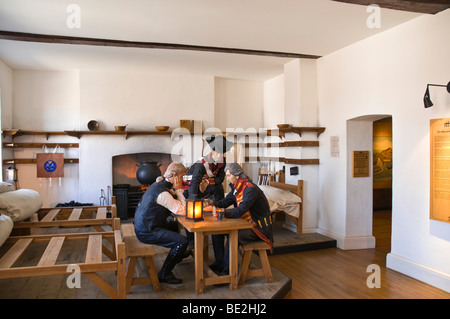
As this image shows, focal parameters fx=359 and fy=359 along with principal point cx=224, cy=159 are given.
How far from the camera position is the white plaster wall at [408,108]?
13.4 ft

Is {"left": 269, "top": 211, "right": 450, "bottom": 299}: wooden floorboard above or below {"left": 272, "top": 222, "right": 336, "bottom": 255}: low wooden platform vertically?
below

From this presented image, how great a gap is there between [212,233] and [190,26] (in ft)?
8.97

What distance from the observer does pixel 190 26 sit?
4.67 metres

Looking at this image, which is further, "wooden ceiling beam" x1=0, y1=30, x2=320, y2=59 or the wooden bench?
"wooden ceiling beam" x1=0, y1=30, x2=320, y2=59

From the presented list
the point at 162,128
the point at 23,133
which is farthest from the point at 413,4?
the point at 23,133

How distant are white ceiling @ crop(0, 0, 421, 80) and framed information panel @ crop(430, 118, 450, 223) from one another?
4.65 ft

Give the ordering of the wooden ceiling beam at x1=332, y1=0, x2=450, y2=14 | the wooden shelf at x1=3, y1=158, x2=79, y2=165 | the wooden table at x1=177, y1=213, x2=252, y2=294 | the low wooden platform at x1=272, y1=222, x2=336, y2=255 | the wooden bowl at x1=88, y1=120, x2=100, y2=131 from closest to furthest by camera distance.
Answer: the wooden table at x1=177, y1=213, x2=252, y2=294
the wooden ceiling beam at x1=332, y1=0, x2=450, y2=14
the low wooden platform at x1=272, y1=222, x2=336, y2=255
the wooden shelf at x1=3, y1=158, x2=79, y2=165
the wooden bowl at x1=88, y1=120, x2=100, y2=131

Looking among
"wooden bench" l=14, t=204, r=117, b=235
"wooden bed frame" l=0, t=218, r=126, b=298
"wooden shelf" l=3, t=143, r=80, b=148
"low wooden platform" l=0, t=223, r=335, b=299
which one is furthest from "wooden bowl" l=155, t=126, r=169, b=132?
"wooden bed frame" l=0, t=218, r=126, b=298

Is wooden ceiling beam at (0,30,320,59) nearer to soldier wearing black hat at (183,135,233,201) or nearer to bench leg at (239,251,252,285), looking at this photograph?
soldier wearing black hat at (183,135,233,201)

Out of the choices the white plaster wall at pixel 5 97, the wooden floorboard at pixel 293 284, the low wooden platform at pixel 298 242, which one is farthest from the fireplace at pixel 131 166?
the low wooden platform at pixel 298 242

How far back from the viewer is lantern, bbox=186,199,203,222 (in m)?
3.52

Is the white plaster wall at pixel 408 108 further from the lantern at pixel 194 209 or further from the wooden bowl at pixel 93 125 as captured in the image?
the wooden bowl at pixel 93 125

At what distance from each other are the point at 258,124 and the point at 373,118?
335 cm
